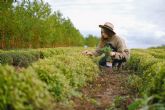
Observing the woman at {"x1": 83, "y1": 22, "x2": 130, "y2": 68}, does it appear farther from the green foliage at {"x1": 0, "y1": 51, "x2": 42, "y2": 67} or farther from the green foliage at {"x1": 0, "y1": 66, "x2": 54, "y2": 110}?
the green foliage at {"x1": 0, "y1": 66, "x2": 54, "y2": 110}

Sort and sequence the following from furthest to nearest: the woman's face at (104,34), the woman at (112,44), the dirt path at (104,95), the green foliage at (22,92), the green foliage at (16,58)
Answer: the green foliage at (16,58), the woman's face at (104,34), the woman at (112,44), the dirt path at (104,95), the green foliage at (22,92)

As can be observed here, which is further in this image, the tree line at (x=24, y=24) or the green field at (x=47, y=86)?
the tree line at (x=24, y=24)

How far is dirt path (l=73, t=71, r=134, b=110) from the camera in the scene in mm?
7258

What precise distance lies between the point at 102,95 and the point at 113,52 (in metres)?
4.39

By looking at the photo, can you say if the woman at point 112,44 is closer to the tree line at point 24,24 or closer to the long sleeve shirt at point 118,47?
the long sleeve shirt at point 118,47

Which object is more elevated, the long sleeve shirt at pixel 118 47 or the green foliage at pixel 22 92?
the long sleeve shirt at pixel 118 47

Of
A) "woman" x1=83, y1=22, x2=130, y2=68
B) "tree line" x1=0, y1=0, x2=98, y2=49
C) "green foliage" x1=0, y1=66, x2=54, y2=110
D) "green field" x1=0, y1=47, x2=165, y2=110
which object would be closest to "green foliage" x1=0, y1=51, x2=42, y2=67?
"woman" x1=83, y1=22, x2=130, y2=68

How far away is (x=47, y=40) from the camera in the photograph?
45938mm

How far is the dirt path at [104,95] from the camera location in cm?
726

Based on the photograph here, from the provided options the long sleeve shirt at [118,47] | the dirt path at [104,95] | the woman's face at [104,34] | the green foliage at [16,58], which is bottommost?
the dirt path at [104,95]

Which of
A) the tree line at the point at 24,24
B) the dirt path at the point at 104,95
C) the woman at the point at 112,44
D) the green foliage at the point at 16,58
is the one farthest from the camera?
the tree line at the point at 24,24

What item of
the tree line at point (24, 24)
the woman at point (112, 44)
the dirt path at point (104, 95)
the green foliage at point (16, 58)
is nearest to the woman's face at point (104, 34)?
the woman at point (112, 44)

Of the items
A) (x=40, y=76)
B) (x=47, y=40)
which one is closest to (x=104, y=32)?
(x=40, y=76)

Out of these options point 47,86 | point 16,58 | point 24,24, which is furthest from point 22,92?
point 24,24
